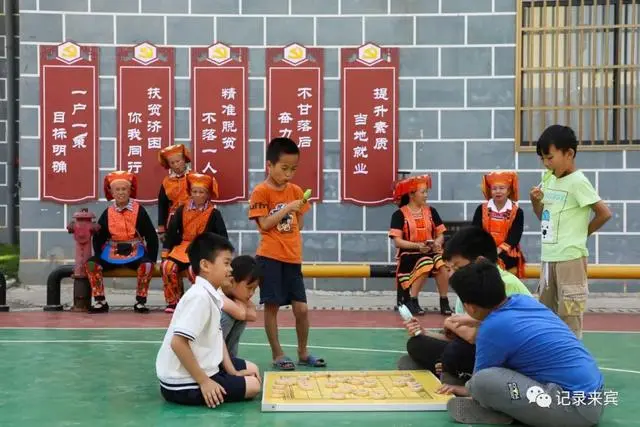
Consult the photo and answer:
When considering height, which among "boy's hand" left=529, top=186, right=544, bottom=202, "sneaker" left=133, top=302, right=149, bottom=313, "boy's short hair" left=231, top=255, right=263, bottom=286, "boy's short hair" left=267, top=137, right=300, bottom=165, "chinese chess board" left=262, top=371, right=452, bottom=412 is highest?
"boy's short hair" left=267, top=137, right=300, bottom=165

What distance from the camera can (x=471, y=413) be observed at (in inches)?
161

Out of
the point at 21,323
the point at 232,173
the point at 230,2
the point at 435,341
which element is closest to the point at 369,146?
the point at 232,173

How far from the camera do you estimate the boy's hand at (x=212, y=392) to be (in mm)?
4340

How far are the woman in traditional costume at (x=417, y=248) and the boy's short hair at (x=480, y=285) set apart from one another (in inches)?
166

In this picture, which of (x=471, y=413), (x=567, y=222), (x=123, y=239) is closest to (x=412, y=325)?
(x=471, y=413)

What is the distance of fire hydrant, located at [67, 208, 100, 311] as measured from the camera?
8289 mm

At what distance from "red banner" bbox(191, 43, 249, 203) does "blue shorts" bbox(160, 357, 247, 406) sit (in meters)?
4.94

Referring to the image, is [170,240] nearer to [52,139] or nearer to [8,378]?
[52,139]

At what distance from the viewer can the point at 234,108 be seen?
30.5 feet

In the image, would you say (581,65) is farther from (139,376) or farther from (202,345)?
(202,345)

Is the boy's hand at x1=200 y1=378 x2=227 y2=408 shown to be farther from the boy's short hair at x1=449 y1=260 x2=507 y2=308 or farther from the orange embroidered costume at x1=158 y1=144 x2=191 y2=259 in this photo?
the orange embroidered costume at x1=158 y1=144 x2=191 y2=259

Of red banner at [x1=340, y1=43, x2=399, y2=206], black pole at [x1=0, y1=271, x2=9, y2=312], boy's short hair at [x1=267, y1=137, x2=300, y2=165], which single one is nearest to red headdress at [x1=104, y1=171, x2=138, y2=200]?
black pole at [x1=0, y1=271, x2=9, y2=312]

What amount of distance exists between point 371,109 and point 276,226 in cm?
394

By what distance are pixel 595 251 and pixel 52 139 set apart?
17.8 feet
